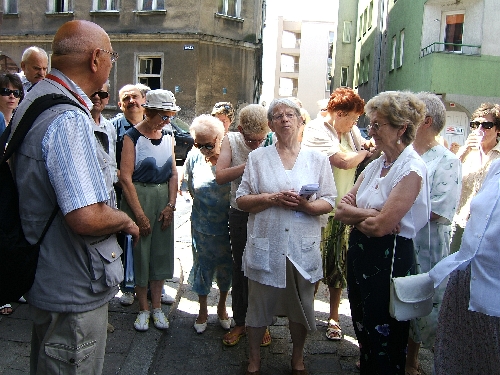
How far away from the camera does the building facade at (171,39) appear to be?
1866 centimetres

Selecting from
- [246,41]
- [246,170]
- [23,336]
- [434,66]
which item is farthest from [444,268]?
[246,41]

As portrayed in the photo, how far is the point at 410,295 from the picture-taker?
8.67 ft

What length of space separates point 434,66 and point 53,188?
48.4 feet

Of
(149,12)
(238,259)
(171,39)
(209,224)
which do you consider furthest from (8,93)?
(149,12)

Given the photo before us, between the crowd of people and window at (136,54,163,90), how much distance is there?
14.8m

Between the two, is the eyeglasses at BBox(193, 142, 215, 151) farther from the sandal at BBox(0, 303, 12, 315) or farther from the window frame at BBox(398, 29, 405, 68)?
the window frame at BBox(398, 29, 405, 68)

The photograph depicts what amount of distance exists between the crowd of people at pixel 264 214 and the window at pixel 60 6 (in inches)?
667

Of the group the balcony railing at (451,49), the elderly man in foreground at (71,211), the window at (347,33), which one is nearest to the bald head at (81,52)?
the elderly man in foreground at (71,211)

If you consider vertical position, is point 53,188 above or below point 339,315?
above

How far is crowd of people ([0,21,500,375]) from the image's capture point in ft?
6.57

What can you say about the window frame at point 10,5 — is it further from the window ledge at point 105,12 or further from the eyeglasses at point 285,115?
the eyeglasses at point 285,115

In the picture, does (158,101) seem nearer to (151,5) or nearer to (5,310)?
(5,310)

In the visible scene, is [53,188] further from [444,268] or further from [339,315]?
[339,315]

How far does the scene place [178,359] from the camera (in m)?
3.70
